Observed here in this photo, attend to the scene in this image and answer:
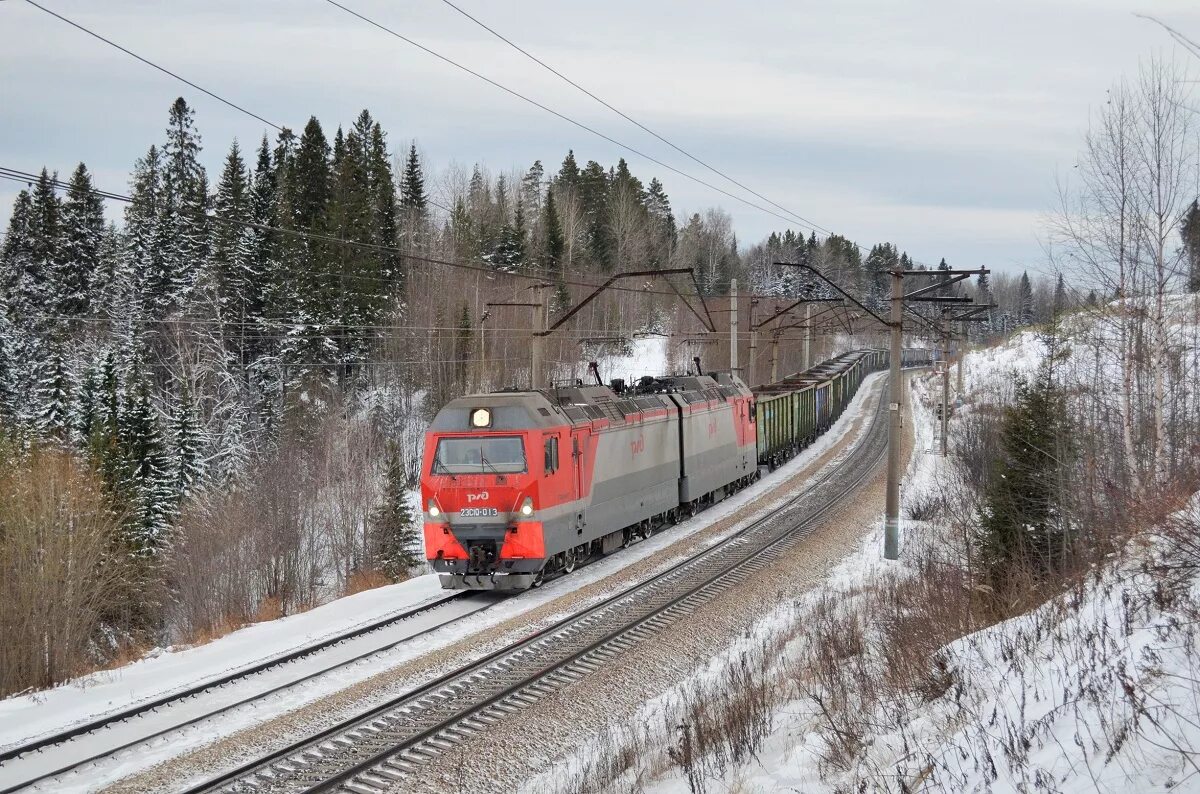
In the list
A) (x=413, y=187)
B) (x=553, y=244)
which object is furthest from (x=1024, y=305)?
(x=413, y=187)

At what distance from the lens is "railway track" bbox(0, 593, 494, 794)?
27.7 feet

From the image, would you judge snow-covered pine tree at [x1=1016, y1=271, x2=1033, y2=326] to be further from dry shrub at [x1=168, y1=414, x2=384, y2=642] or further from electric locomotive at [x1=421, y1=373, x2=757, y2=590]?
electric locomotive at [x1=421, y1=373, x2=757, y2=590]

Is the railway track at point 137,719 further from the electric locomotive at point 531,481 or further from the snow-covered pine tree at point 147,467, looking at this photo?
the snow-covered pine tree at point 147,467

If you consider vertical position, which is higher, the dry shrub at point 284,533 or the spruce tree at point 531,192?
the spruce tree at point 531,192

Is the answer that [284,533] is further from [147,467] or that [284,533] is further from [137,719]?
[137,719]

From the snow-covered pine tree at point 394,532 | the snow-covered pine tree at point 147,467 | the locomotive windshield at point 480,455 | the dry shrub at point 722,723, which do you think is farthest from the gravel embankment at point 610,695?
the snow-covered pine tree at point 147,467

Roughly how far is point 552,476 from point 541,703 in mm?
5453


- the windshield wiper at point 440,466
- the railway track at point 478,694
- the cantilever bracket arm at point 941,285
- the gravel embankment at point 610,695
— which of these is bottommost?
the gravel embankment at point 610,695

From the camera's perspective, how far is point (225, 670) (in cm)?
1127

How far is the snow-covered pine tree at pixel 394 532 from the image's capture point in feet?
97.6

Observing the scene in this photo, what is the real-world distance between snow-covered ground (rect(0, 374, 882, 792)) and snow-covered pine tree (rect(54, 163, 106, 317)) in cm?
5005

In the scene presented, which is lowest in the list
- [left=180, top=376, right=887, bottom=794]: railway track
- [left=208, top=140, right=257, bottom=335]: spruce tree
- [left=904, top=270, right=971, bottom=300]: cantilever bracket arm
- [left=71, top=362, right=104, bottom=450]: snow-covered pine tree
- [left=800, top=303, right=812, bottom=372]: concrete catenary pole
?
[left=180, top=376, right=887, bottom=794]: railway track

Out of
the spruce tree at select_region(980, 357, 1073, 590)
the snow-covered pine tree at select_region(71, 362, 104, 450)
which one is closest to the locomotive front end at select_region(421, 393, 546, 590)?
the spruce tree at select_region(980, 357, 1073, 590)

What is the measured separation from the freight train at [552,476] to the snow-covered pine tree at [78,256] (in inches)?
1883
